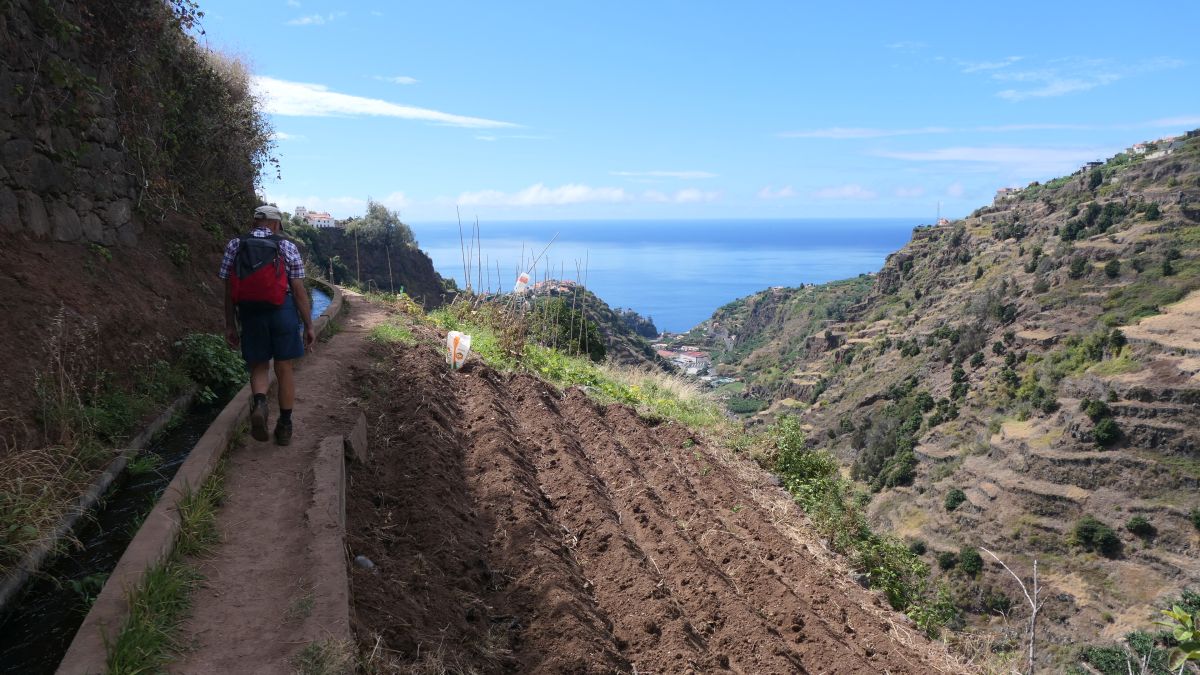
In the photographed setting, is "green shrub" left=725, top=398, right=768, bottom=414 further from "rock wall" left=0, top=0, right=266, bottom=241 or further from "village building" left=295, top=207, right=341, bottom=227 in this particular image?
"rock wall" left=0, top=0, right=266, bottom=241

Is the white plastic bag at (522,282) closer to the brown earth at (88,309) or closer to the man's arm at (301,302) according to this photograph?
the brown earth at (88,309)

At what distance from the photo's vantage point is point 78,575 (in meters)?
3.52

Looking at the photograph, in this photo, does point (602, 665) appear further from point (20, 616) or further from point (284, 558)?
point (20, 616)

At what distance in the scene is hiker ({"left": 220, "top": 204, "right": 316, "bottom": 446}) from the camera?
Result: 14.9 feet

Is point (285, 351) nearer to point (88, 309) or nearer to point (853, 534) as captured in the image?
point (88, 309)

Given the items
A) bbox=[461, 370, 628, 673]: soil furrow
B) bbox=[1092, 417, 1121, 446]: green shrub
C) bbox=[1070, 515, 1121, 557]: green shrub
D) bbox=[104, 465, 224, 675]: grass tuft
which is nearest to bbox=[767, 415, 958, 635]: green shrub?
bbox=[461, 370, 628, 673]: soil furrow

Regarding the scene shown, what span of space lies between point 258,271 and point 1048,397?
75292 mm

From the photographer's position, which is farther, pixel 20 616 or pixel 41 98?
pixel 41 98

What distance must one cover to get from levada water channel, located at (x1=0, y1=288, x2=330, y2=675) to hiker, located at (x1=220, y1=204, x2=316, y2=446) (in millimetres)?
739

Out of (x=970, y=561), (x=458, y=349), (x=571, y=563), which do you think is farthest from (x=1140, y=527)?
(x=571, y=563)

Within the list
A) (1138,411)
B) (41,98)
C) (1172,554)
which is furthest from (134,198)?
(1138,411)

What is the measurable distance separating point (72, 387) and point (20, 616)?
1.85 metres

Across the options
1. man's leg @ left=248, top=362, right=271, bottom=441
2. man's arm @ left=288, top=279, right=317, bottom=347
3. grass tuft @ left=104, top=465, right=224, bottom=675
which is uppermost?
man's arm @ left=288, top=279, right=317, bottom=347

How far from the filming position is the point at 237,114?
1052cm
